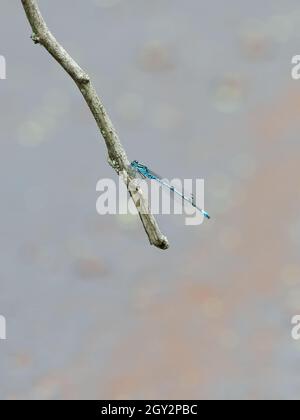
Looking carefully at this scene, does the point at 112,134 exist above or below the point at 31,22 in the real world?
below

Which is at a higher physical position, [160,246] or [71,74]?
[71,74]

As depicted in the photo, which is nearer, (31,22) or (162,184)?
(31,22)

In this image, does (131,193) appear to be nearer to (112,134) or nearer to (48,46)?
(112,134)

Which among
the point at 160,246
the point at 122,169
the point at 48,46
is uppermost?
the point at 48,46

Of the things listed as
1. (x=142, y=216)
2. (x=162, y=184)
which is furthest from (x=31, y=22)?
(x=162, y=184)

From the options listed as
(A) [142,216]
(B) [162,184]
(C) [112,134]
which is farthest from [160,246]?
(B) [162,184]

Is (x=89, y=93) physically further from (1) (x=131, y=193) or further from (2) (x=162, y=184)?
(2) (x=162, y=184)
